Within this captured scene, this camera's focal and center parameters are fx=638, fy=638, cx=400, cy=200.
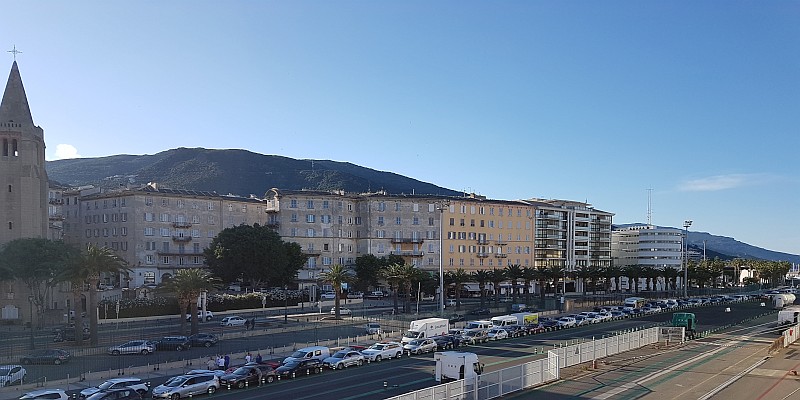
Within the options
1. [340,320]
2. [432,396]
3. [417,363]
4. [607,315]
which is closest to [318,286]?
[340,320]

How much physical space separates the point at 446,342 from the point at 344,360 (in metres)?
13.2

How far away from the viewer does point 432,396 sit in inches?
1117

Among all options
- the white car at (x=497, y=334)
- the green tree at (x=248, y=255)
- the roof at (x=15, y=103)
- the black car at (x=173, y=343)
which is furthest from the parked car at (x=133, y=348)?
the green tree at (x=248, y=255)

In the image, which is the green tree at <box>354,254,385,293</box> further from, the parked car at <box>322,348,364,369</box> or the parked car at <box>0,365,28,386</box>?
the parked car at <box>0,365,28,386</box>

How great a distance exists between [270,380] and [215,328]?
1295 inches

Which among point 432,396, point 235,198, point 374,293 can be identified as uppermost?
point 235,198

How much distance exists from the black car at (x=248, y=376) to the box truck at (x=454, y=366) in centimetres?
1144

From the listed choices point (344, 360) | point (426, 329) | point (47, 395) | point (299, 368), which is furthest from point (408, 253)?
point (47, 395)

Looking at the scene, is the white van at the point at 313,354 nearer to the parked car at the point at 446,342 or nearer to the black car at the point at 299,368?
the black car at the point at 299,368

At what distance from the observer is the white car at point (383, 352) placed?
50.5m

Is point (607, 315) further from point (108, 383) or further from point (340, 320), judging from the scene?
point (108, 383)

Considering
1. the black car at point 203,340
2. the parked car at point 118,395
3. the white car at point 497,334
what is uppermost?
the parked car at point 118,395

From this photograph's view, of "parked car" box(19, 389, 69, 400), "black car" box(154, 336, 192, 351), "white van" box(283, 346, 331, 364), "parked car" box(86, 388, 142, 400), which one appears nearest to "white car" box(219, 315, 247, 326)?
"black car" box(154, 336, 192, 351)

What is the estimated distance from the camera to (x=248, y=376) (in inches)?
1608
